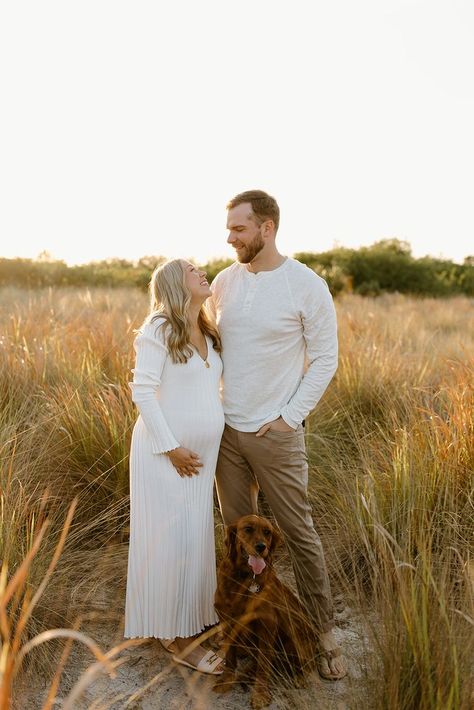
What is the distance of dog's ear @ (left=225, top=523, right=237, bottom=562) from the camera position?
10.5ft

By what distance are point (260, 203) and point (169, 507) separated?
1.64 m

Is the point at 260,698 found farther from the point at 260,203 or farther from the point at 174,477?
the point at 260,203

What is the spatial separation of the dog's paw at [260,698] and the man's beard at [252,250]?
2.07 metres

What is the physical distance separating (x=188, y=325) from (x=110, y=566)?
155 cm

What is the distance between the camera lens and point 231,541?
10.6 ft

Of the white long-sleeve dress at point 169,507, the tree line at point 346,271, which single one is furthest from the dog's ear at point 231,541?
the tree line at point 346,271

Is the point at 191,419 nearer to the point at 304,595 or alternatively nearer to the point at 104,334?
the point at 304,595

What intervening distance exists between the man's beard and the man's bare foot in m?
1.94

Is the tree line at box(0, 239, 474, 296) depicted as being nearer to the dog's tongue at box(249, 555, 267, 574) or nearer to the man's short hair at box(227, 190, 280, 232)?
the man's short hair at box(227, 190, 280, 232)

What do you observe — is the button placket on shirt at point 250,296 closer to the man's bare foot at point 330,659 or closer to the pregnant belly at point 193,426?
the pregnant belly at point 193,426

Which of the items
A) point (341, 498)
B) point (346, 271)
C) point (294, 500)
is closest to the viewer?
point (294, 500)

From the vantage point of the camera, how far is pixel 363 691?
2.65 m

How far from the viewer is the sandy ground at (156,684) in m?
2.88

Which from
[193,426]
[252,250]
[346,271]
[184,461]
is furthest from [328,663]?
[346,271]
